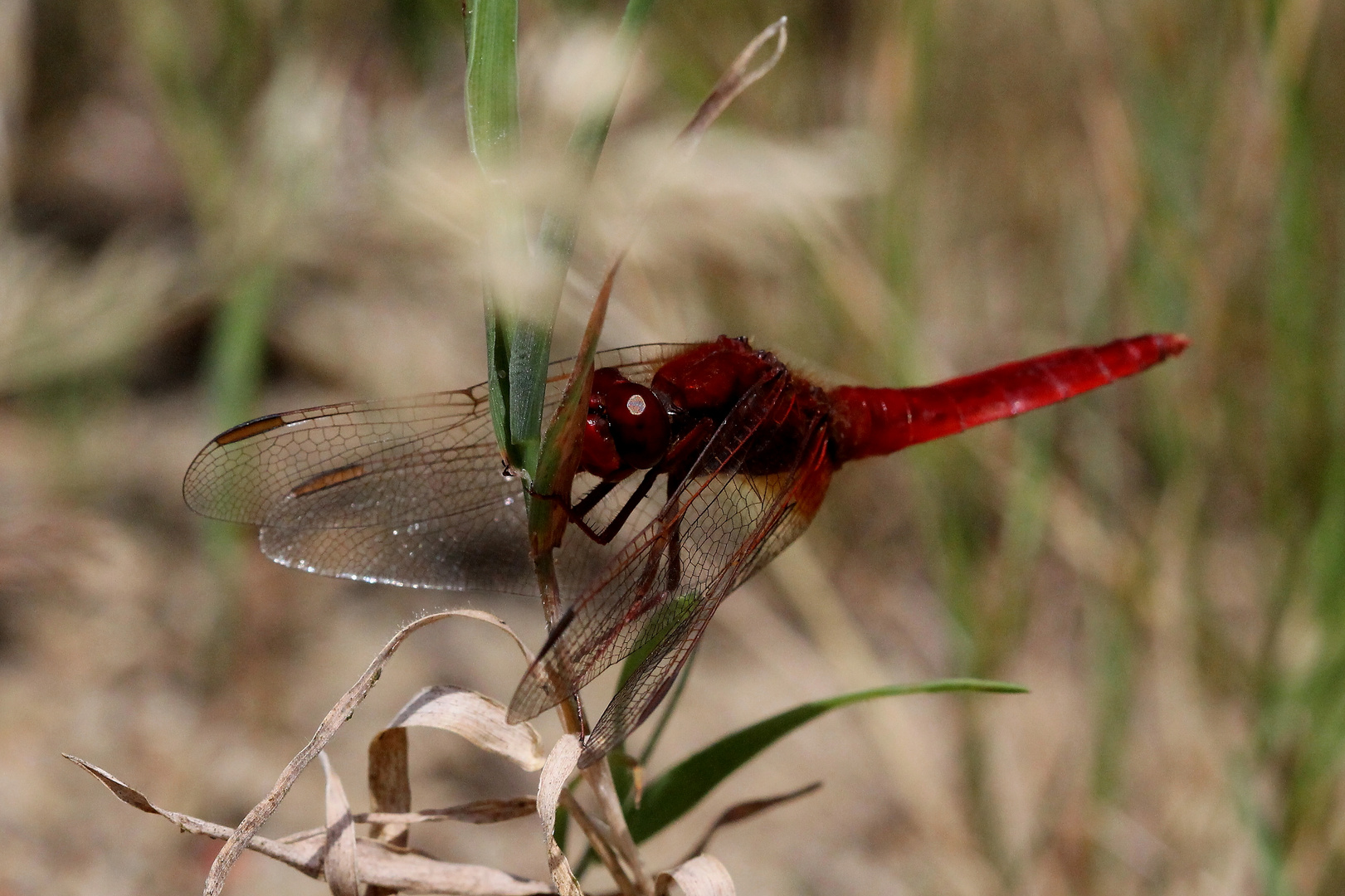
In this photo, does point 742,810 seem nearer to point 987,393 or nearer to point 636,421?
point 636,421

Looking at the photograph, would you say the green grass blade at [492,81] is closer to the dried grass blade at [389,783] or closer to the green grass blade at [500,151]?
the green grass blade at [500,151]

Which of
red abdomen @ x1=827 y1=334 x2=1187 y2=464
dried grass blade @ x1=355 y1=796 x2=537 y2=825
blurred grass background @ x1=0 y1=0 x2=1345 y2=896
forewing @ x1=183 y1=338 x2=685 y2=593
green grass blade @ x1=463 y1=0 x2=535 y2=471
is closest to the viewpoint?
green grass blade @ x1=463 y1=0 x2=535 y2=471

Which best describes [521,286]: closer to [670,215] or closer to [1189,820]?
[670,215]

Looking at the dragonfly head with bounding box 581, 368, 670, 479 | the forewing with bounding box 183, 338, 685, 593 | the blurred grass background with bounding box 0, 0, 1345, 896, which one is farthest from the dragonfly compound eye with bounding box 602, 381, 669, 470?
the blurred grass background with bounding box 0, 0, 1345, 896

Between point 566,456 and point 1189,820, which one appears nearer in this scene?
point 566,456

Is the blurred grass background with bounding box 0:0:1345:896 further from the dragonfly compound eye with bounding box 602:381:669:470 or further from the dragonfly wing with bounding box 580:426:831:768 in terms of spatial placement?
the dragonfly compound eye with bounding box 602:381:669:470

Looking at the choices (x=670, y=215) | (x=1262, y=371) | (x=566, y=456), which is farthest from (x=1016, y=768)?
(x=566, y=456)
